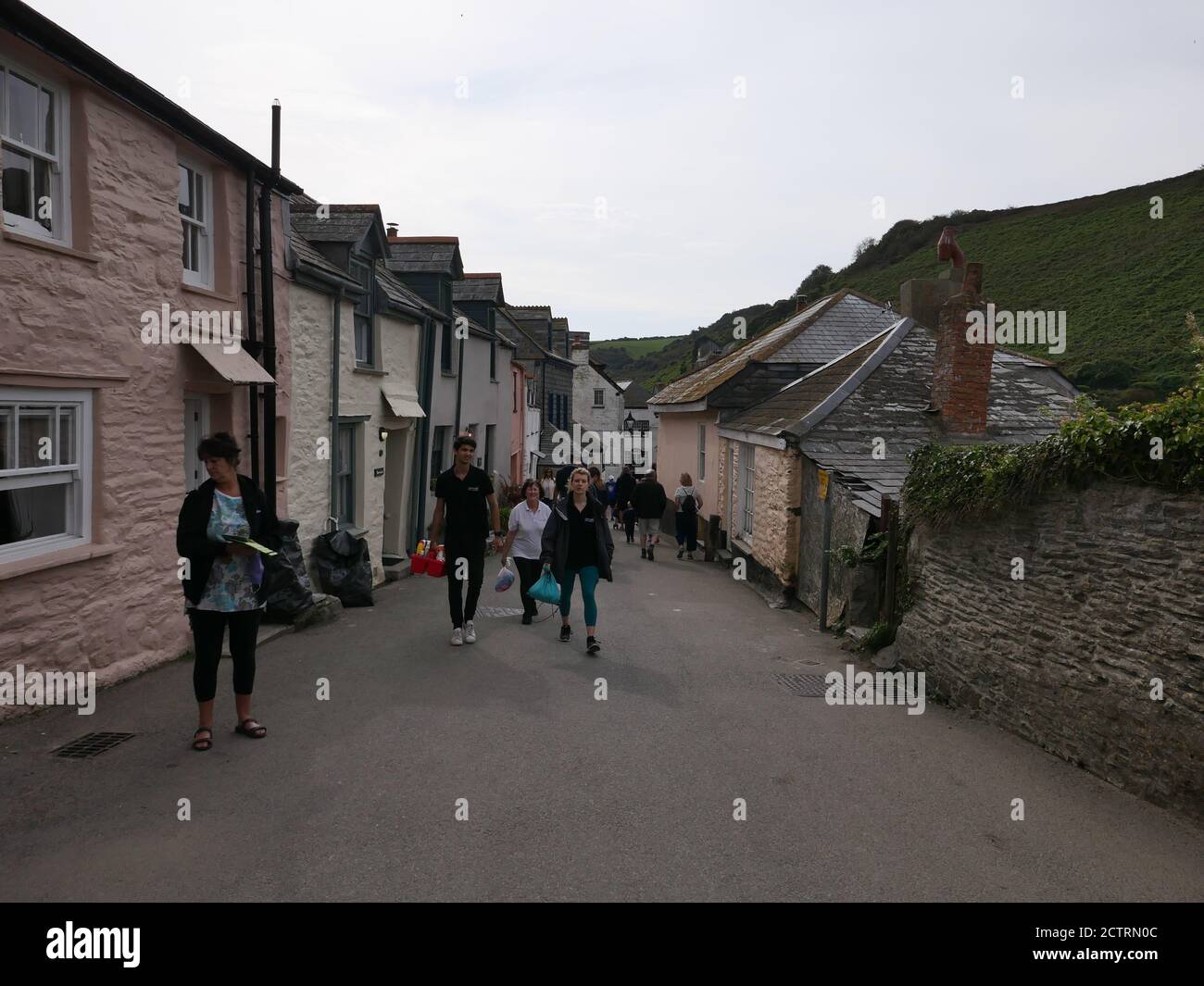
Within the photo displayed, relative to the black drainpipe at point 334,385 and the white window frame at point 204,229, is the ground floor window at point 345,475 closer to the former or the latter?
the black drainpipe at point 334,385

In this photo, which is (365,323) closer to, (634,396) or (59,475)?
(59,475)

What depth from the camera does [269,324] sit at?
10.4 m

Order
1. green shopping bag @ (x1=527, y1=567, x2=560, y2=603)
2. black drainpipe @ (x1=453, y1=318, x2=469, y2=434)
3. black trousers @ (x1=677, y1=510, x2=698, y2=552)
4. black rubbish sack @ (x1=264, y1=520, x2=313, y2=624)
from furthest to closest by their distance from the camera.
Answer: black drainpipe @ (x1=453, y1=318, x2=469, y2=434) < black trousers @ (x1=677, y1=510, x2=698, y2=552) < black rubbish sack @ (x1=264, y1=520, x2=313, y2=624) < green shopping bag @ (x1=527, y1=567, x2=560, y2=603)

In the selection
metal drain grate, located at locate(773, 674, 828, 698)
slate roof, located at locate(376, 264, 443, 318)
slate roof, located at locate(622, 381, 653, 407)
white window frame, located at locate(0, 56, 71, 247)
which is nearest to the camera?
white window frame, located at locate(0, 56, 71, 247)

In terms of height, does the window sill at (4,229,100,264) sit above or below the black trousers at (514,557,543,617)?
above

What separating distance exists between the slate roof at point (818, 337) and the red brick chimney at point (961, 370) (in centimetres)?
708

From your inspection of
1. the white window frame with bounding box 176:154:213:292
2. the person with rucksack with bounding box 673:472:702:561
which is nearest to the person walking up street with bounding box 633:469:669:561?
the person with rucksack with bounding box 673:472:702:561

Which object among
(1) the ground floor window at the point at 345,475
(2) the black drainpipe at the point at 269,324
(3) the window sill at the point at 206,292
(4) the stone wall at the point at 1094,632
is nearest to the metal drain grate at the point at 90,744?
(2) the black drainpipe at the point at 269,324

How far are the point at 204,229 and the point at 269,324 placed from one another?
1.23 metres

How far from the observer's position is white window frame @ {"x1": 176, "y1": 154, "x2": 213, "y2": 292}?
926 cm

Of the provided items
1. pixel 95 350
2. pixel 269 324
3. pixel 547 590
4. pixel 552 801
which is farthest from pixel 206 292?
pixel 552 801

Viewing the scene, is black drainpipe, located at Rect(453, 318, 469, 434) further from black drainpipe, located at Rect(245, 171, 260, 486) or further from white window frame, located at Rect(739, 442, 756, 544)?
black drainpipe, located at Rect(245, 171, 260, 486)

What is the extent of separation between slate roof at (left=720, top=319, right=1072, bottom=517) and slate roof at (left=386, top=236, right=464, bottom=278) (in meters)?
7.19
